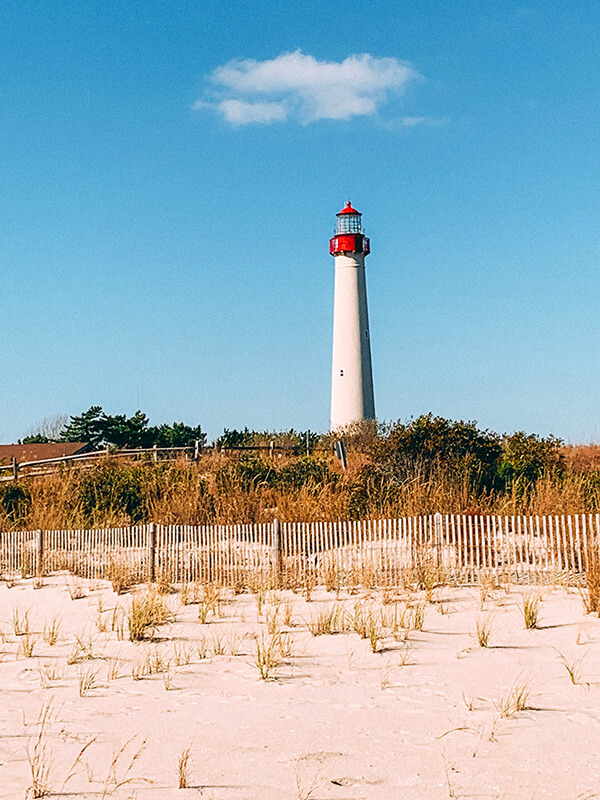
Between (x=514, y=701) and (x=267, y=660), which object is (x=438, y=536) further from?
(x=514, y=701)

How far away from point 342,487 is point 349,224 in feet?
66.7

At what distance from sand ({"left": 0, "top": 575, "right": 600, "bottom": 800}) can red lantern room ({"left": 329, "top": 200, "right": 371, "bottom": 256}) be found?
1022 inches

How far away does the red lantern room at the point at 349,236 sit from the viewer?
36094 mm

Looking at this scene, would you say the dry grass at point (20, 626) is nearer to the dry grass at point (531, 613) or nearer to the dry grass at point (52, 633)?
the dry grass at point (52, 633)

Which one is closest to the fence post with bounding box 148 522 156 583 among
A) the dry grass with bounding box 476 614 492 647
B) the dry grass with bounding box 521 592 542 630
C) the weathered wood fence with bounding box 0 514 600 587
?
the weathered wood fence with bounding box 0 514 600 587

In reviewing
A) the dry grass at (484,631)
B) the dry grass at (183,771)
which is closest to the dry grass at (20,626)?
the dry grass at (183,771)

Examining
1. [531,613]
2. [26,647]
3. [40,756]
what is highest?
[531,613]

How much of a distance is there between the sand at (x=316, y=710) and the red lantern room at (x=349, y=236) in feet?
85.2

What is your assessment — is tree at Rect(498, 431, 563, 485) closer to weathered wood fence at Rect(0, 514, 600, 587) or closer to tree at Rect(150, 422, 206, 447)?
weathered wood fence at Rect(0, 514, 600, 587)

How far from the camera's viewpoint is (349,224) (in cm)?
3716

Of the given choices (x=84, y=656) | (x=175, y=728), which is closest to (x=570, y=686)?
(x=175, y=728)

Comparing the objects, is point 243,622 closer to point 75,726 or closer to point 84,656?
point 84,656

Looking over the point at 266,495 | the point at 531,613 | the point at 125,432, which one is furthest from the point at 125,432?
the point at 531,613

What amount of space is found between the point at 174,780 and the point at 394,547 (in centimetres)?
752
